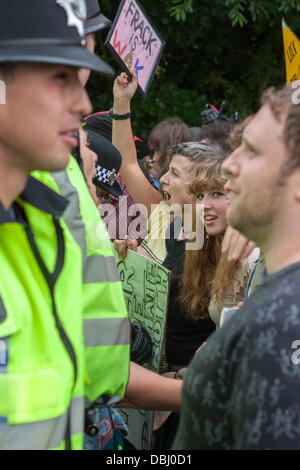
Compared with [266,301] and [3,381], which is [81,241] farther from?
[266,301]

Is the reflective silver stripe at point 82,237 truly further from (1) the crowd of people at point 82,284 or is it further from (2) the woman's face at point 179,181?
(2) the woman's face at point 179,181

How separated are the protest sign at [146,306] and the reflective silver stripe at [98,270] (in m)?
0.79

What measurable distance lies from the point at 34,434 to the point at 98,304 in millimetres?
431

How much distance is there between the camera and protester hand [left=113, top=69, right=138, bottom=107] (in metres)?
3.56

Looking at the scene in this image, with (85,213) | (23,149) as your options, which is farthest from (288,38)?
(23,149)

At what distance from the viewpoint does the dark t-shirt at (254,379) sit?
1.22 m

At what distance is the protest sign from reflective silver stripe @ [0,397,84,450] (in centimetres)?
112

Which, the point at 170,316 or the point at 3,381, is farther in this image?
the point at 170,316

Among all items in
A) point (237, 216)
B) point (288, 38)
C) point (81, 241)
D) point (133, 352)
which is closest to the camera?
point (237, 216)

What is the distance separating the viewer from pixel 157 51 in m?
3.90

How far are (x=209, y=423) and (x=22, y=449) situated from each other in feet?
1.40

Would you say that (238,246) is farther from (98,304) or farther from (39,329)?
(39,329)

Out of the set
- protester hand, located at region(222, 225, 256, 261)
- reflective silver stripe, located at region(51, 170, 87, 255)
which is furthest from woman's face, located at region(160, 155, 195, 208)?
reflective silver stripe, located at region(51, 170, 87, 255)

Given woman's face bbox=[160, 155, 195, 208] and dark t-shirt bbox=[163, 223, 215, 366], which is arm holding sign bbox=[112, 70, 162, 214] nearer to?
woman's face bbox=[160, 155, 195, 208]
